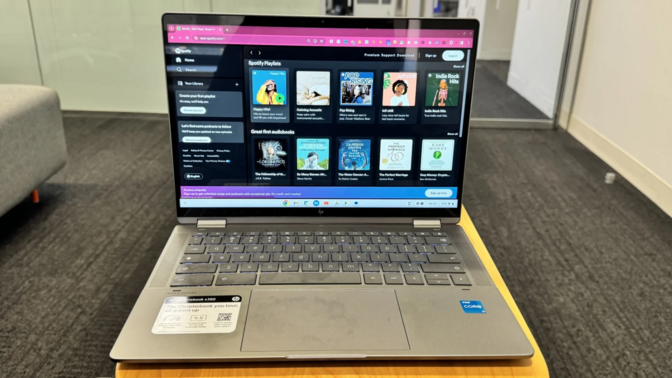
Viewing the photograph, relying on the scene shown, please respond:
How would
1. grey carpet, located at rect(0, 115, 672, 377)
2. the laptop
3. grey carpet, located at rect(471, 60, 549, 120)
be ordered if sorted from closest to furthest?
the laptop, grey carpet, located at rect(0, 115, 672, 377), grey carpet, located at rect(471, 60, 549, 120)

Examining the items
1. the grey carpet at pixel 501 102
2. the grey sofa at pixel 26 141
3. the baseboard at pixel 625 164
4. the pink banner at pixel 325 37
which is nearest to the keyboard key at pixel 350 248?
the pink banner at pixel 325 37

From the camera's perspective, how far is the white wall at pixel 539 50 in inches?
125

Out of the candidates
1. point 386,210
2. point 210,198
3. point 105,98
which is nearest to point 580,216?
point 386,210

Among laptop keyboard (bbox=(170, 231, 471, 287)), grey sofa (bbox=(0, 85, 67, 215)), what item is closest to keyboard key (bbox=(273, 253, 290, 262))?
laptop keyboard (bbox=(170, 231, 471, 287))

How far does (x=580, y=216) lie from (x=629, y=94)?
867 mm

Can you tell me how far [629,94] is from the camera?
2.61 metres

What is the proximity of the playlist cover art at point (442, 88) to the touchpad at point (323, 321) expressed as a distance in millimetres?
325

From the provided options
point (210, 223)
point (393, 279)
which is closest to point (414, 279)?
point (393, 279)

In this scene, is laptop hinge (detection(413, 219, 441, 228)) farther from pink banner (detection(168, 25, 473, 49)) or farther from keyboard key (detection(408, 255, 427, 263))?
pink banner (detection(168, 25, 473, 49))

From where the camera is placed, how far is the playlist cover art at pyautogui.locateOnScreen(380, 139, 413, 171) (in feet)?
2.82

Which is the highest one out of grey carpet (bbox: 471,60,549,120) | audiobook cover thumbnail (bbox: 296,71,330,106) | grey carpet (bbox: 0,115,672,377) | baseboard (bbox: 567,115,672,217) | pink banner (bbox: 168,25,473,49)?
pink banner (bbox: 168,25,473,49)

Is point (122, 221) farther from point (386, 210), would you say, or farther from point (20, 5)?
point (20, 5)

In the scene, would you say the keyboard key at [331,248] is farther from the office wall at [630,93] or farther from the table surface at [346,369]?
the office wall at [630,93]

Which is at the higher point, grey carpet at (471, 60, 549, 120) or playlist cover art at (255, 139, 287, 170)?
playlist cover art at (255, 139, 287, 170)
